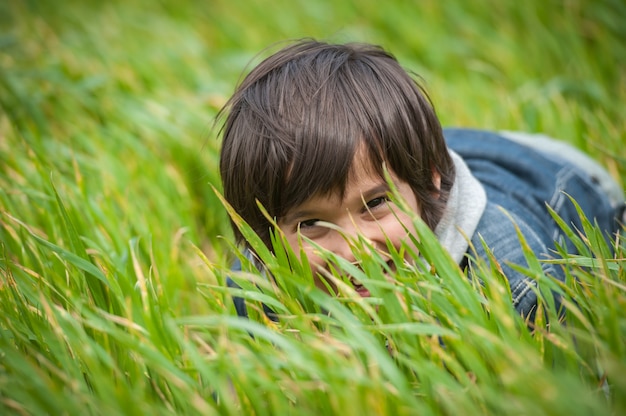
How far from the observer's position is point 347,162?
43.1 inches

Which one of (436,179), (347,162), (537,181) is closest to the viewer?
(347,162)

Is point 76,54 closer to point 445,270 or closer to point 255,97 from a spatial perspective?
point 255,97

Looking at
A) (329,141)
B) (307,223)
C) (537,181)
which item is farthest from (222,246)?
(537,181)

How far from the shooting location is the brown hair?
1.11 meters

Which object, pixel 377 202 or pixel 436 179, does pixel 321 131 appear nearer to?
pixel 377 202

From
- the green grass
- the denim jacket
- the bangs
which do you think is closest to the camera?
the green grass

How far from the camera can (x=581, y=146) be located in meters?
1.94

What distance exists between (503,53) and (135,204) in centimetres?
165

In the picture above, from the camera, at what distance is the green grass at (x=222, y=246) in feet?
2.50

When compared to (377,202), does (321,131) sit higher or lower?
higher

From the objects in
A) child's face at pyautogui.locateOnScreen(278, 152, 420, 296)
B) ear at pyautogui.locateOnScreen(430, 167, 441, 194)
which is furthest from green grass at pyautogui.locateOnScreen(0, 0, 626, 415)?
ear at pyautogui.locateOnScreen(430, 167, 441, 194)

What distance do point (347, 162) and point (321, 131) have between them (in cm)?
8

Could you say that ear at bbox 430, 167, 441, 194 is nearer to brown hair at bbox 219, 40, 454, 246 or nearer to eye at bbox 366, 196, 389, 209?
brown hair at bbox 219, 40, 454, 246

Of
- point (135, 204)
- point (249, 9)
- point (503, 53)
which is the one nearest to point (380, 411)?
point (135, 204)
